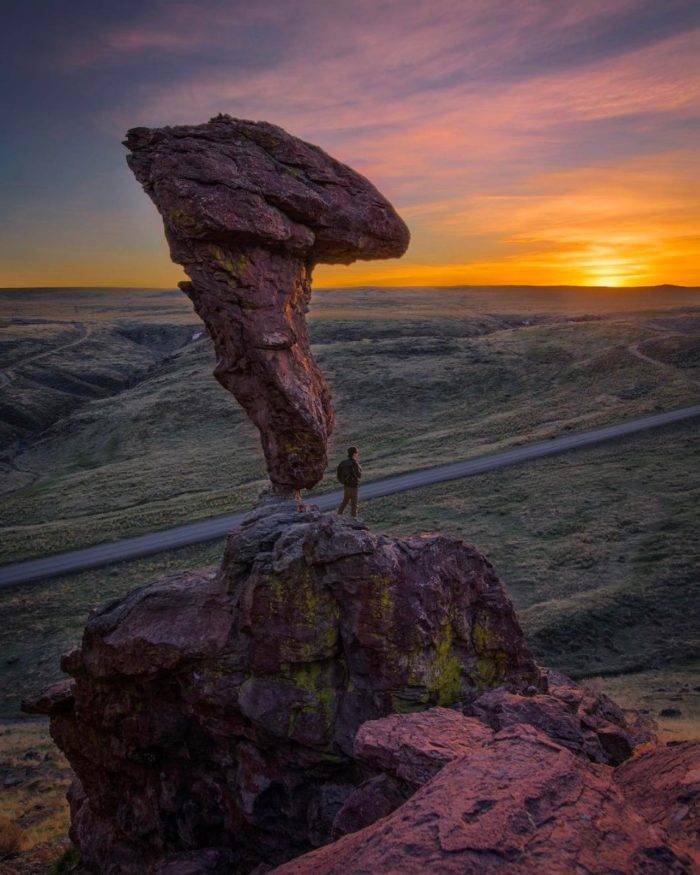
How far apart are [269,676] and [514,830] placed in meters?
6.23

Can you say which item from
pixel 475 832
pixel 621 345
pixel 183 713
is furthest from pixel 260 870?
pixel 621 345

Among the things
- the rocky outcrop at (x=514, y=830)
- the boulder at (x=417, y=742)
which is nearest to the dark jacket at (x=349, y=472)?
the boulder at (x=417, y=742)

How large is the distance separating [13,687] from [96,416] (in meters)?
54.6

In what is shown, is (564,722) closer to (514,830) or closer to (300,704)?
(514,830)

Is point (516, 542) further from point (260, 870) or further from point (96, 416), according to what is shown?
point (96, 416)

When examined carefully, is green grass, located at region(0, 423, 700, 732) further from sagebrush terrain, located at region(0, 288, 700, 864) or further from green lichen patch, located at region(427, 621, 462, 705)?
green lichen patch, located at region(427, 621, 462, 705)

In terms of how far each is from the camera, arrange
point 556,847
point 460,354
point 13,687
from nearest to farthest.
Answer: point 556,847, point 13,687, point 460,354

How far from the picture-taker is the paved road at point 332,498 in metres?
32.9

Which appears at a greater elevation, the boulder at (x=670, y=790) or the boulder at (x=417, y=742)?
the boulder at (x=670, y=790)

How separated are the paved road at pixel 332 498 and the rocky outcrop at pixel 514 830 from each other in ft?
94.7

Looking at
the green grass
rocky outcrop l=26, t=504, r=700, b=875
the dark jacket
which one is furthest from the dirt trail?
rocky outcrop l=26, t=504, r=700, b=875

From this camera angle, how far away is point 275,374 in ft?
55.4

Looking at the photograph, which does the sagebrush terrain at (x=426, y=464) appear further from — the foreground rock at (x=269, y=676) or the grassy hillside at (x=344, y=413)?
the foreground rock at (x=269, y=676)

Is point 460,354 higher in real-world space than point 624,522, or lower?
higher
